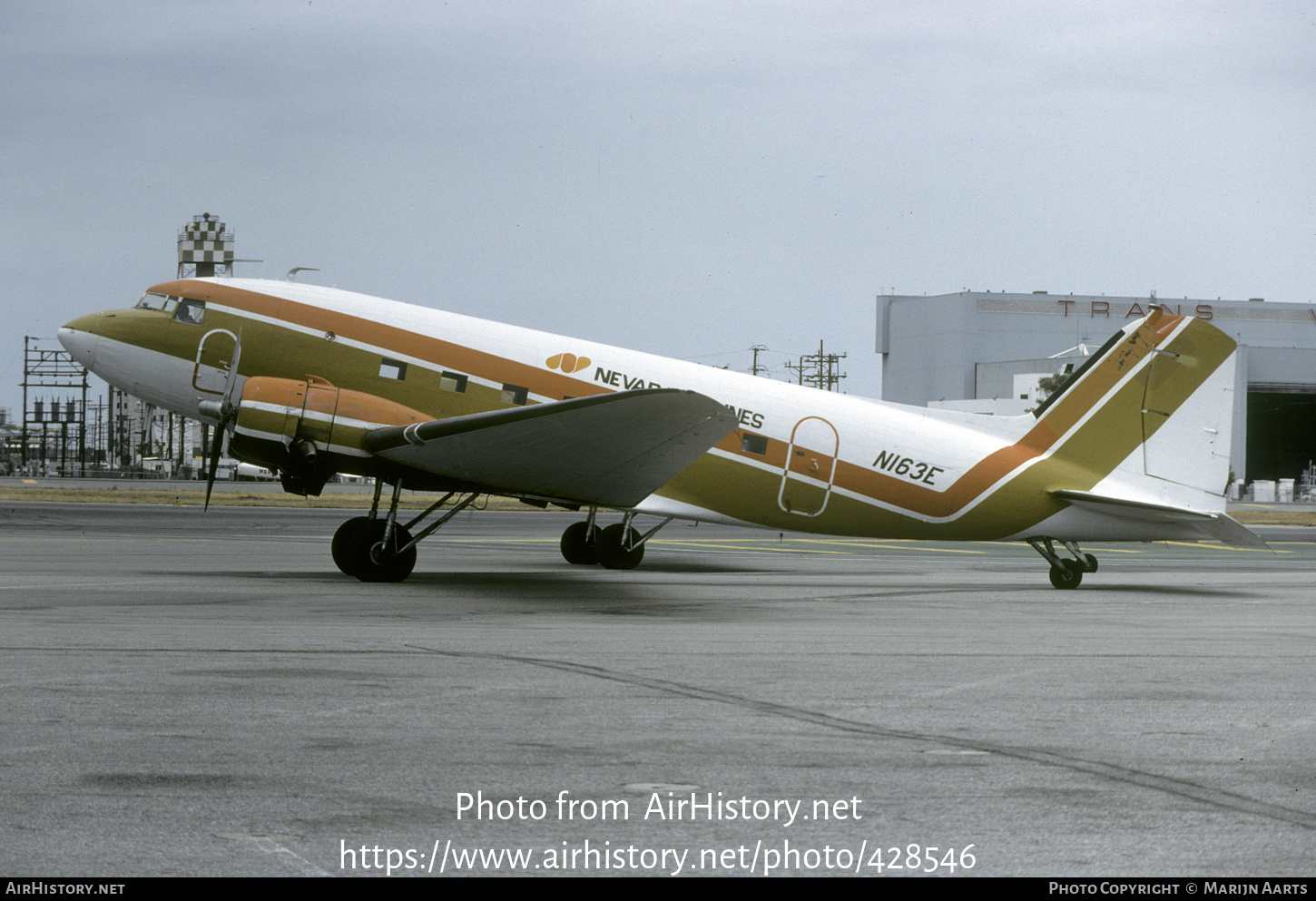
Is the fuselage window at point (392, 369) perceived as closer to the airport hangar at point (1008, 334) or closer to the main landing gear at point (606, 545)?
the main landing gear at point (606, 545)

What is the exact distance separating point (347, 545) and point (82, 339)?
6.06 meters

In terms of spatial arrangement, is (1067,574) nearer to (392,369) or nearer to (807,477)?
(807,477)

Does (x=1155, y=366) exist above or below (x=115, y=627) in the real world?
above

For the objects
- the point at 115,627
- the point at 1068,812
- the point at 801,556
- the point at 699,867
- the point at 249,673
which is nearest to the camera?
the point at 699,867

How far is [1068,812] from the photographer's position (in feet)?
17.7

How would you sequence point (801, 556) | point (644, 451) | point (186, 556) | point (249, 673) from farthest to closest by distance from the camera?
point (801, 556) → point (186, 556) → point (644, 451) → point (249, 673)

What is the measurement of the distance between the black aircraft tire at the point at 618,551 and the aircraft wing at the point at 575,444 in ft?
15.8

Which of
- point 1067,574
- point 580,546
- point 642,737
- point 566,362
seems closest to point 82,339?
point 566,362

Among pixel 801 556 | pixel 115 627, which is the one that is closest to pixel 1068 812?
pixel 115 627

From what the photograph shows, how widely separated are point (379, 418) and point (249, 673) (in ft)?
30.8

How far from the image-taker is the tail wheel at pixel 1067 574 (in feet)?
65.1
